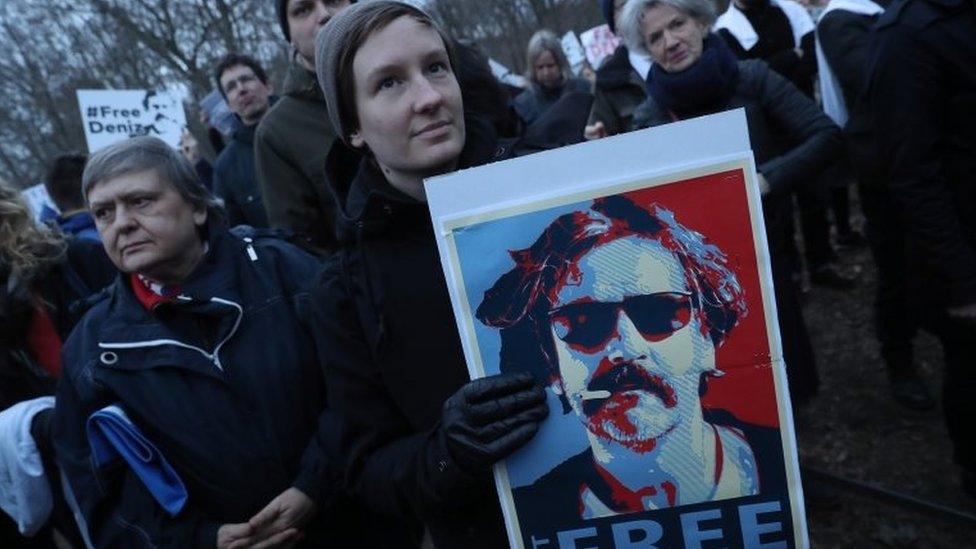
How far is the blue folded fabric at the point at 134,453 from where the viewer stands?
1.69 metres

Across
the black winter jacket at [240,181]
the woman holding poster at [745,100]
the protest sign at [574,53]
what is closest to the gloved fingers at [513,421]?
the woman holding poster at [745,100]

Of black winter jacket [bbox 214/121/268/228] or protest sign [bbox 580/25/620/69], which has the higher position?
protest sign [bbox 580/25/620/69]

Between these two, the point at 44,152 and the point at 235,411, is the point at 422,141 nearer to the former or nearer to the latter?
the point at 235,411

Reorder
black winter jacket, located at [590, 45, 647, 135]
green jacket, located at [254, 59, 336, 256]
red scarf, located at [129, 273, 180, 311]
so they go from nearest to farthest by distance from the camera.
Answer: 1. red scarf, located at [129, 273, 180, 311]
2. green jacket, located at [254, 59, 336, 256]
3. black winter jacket, located at [590, 45, 647, 135]

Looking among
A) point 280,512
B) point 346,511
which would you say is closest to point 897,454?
point 346,511

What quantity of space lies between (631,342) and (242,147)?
3.69 m

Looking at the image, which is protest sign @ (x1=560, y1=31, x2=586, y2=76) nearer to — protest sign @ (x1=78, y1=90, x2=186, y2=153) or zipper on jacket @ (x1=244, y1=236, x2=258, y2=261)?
protest sign @ (x1=78, y1=90, x2=186, y2=153)

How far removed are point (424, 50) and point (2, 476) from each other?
1.81 metres

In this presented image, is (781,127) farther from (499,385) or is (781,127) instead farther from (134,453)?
(134,453)

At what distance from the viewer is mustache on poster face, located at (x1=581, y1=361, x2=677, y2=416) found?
42.2 inches

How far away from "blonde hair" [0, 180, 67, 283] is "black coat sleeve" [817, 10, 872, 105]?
3.21m

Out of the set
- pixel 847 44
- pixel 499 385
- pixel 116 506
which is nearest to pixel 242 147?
pixel 116 506

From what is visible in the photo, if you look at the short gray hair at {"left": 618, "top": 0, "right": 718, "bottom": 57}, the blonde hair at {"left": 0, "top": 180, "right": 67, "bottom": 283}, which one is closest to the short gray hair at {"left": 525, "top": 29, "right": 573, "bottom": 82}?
the short gray hair at {"left": 618, "top": 0, "right": 718, "bottom": 57}

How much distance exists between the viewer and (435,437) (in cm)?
125
